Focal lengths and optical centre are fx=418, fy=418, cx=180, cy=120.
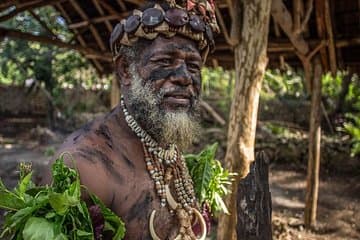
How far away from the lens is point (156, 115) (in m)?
1.67

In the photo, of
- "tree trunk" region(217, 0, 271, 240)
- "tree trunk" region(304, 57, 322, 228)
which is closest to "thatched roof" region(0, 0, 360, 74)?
"tree trunk" region(304, 57, 322, 228)

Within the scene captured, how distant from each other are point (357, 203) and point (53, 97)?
10.3 metres

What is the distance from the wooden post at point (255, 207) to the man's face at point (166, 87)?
52 centimetres

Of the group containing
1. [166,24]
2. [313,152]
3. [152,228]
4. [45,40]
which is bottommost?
[313,152]

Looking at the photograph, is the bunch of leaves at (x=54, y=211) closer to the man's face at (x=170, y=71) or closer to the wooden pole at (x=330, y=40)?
the man's face at (x=170, y=71)

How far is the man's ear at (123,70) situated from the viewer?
1.76m

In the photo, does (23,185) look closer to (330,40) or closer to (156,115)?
(156,115)

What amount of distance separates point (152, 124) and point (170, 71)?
23 centimetres

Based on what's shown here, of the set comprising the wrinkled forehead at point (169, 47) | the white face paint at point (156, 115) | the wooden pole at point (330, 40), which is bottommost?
the white face paint at point (156, 115)

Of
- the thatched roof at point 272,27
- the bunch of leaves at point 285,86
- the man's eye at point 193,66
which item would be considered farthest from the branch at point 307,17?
the bunch of leaves at point 285,86

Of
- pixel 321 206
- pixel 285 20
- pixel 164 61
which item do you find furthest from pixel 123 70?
pixel 321 206

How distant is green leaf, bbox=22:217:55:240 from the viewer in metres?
1.20

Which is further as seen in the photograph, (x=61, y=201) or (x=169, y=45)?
(x=169, y=45)

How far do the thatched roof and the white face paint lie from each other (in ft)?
9.59
